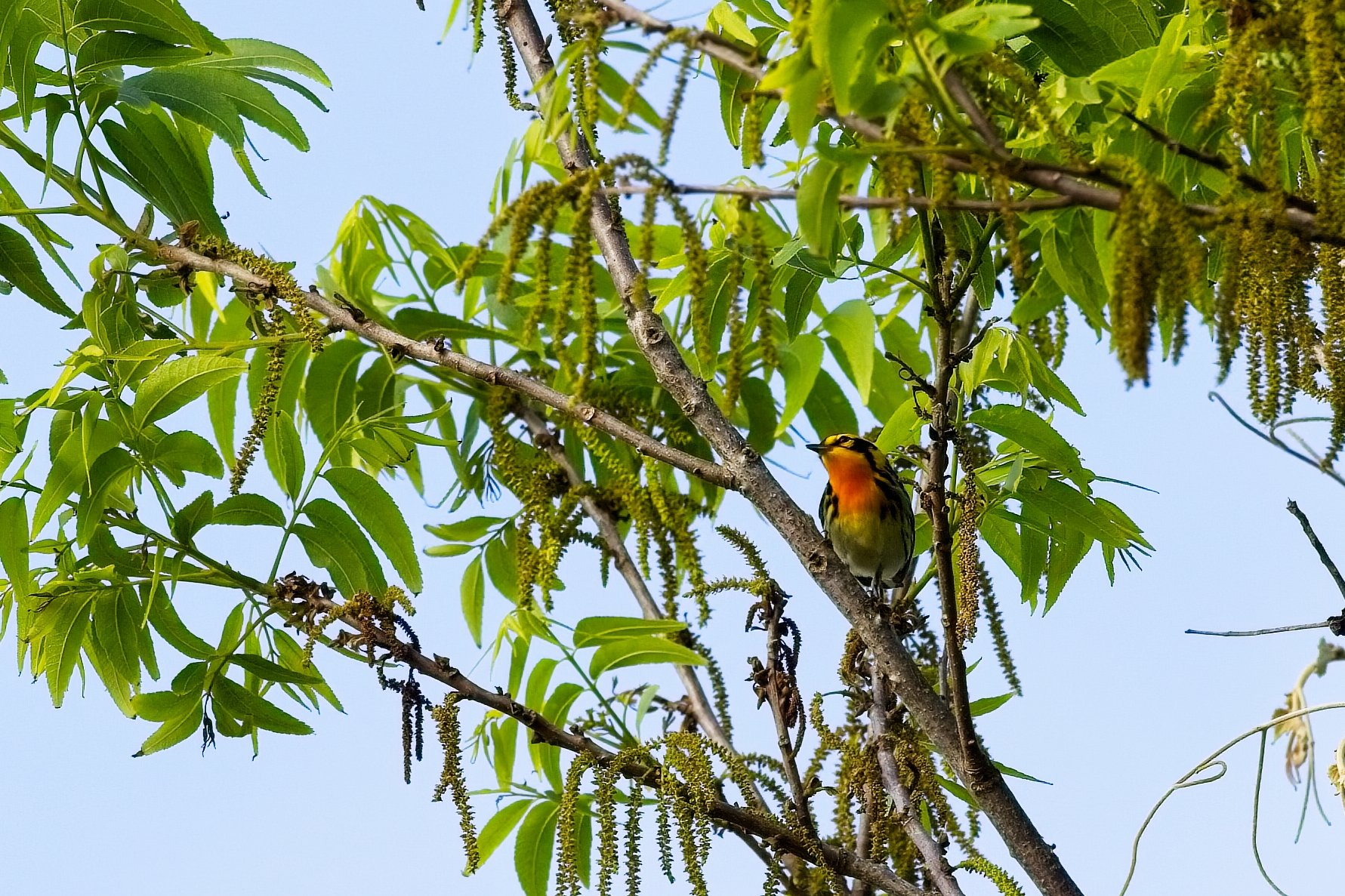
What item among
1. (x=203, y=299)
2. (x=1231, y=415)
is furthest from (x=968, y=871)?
(x=203, y=299)

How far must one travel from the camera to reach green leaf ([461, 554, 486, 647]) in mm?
3389

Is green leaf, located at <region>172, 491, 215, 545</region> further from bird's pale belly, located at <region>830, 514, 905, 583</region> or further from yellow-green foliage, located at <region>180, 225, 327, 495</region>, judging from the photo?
bird's pale belly, located at <region>830, 514, 905, 583</region>

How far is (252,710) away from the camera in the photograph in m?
2.51

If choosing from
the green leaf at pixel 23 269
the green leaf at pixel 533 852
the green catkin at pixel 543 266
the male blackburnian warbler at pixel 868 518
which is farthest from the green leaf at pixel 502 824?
the male blackburnian warbler at pixel 868 518

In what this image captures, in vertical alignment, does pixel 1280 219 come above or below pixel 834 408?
below

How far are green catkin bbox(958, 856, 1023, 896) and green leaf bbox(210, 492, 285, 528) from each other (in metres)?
1.39

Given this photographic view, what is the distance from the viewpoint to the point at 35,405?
251 centimetres

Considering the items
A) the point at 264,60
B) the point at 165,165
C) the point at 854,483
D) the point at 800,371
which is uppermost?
the point at 854,483

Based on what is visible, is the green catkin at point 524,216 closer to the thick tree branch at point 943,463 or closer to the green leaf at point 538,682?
the thick tree branch at point 943,463

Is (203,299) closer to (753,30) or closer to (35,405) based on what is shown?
(35,405)

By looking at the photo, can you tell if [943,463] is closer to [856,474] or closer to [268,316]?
[268,316]

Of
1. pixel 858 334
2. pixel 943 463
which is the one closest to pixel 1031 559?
pixel 858 334

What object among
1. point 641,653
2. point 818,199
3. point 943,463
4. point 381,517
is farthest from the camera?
point 381,517

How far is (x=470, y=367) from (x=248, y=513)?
560mm
